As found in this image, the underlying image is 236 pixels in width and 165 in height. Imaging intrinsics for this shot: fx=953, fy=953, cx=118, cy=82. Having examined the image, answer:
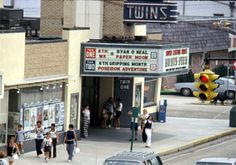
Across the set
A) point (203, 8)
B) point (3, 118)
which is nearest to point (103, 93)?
point (3, 118)

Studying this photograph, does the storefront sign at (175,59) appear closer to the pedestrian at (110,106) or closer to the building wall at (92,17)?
the pedestrian at (110,106)

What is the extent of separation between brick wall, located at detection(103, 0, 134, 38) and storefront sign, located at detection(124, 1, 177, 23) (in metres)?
0.32

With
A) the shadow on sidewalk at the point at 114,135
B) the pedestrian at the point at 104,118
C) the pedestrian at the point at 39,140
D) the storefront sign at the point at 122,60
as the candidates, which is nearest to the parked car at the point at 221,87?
the pedestrian at the point at 104,118

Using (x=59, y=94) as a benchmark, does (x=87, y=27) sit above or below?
above

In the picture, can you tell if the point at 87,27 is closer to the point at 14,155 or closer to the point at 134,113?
the point at 134,113

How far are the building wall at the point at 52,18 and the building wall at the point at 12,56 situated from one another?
638 cm

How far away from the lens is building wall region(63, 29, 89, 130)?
132 feet

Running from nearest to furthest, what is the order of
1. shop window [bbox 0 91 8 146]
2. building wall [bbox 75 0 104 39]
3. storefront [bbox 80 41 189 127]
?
shop window [bbox 0 91 8 146], storefront [bbox 80 41 189 127], building wall [bbox 75 0 104 39]

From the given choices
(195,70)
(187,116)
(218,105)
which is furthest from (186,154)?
(195,70)

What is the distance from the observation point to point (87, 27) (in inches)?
1656

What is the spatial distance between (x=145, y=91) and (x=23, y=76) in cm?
1389

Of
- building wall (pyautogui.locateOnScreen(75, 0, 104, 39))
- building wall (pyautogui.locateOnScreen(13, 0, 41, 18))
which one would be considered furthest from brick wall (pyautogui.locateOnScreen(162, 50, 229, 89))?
building wall (pyautogui.locateOnScreen(75, 0, 104, 39))

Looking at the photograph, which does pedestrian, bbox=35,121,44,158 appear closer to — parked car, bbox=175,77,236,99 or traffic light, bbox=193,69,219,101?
traffic light, bbox=193,69,219,101

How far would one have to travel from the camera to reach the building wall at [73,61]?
4038 cm
